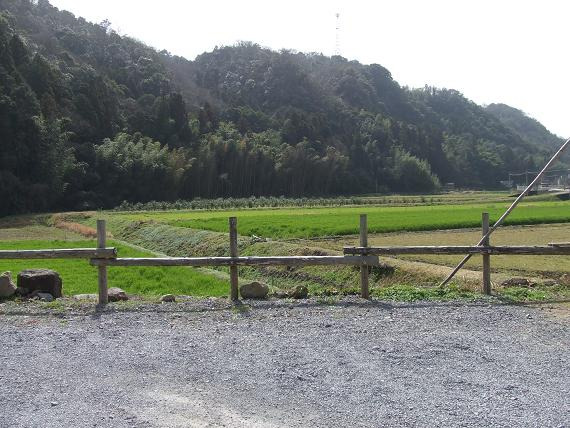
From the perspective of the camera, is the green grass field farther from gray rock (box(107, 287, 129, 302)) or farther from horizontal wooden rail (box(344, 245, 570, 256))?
horizontal wooden rail (box(344, 245, 570, 256))

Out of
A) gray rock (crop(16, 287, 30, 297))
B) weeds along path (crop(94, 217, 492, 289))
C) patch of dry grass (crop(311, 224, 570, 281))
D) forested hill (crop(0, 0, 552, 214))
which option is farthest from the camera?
forested hill (crop(0, 0, 552, 214))

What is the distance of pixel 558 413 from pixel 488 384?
0.75 m

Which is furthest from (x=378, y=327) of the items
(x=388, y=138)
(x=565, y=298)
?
(x=388, y=138)

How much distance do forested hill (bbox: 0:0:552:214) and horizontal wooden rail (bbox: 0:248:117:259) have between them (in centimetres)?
4173

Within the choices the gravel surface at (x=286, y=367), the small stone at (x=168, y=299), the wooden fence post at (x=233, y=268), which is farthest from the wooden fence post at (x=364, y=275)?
the small stone at (x=168, y=299)

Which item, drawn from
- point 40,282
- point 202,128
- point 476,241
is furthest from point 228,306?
point 202,128

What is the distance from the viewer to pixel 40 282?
10.1 m

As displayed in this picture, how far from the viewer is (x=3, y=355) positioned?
6.62 m

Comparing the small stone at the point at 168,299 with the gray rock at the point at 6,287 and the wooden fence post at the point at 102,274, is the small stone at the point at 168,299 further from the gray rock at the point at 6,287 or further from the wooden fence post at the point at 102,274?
the gray rock at the point at 6,287

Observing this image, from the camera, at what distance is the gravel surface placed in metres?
4.81

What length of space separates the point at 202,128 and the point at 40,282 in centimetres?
7227

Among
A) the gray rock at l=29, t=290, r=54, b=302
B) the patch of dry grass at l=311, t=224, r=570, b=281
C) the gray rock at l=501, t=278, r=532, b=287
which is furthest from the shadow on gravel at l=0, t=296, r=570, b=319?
the patch of dry grass at l=311, t=224, r=570, b=281

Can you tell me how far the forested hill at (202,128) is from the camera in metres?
53.7

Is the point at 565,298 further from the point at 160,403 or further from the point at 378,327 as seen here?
the point at 160,403
